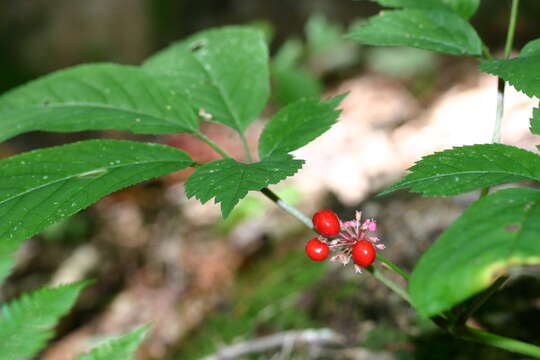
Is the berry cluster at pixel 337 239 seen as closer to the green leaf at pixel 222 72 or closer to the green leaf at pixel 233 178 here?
the green leaf at pixel 233 178

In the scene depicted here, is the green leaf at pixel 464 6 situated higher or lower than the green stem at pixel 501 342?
higher

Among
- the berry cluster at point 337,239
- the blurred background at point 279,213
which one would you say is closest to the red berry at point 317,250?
the berry cluster at point 337,239

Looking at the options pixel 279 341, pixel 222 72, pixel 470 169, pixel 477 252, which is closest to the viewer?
pixel 477 252

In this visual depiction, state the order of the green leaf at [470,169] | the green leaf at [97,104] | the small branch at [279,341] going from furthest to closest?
1. the small branch at [279,341]
2. the green leaf at [97,104]
3. the green leaf at [470,169]

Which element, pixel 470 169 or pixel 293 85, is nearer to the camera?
pixel 470 169

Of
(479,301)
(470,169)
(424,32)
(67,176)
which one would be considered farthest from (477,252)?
(67,176)

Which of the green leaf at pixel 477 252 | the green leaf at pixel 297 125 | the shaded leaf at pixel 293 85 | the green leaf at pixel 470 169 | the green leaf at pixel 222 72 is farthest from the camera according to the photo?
the shaded leaf at pixel 293 85

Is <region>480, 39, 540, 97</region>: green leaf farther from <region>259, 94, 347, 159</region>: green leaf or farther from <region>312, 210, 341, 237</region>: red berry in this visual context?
<region>312, 210, 341, 237</region>: red berry

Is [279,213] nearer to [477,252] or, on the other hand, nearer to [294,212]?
[294,212]
